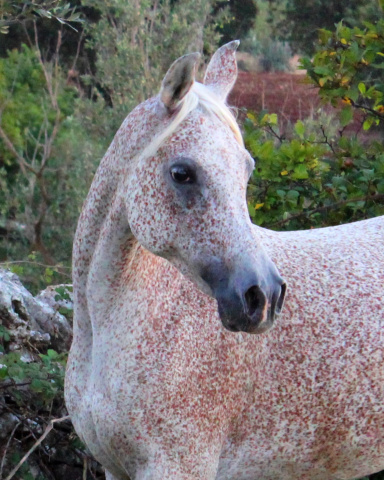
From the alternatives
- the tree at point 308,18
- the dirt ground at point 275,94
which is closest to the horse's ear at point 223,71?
the dirt ground at point 275,94

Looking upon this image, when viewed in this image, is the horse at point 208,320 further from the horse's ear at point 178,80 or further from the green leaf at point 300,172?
the green leaf at point 300,172

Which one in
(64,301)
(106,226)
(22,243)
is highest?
(106,226)

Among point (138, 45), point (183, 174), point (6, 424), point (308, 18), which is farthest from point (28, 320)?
point (308, 18)

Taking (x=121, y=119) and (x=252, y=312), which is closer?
(x=252, y=312)

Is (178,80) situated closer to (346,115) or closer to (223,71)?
(223,71)

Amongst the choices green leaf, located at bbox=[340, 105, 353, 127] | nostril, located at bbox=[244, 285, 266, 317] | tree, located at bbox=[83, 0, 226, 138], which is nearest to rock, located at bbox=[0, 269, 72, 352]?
green leaf, located at bbox=[340, 105, 353, 127]

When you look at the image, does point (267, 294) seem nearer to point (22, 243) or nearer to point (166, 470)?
point (166, 470)

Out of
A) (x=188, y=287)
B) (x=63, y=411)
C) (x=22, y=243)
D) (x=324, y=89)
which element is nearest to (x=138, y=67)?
(x=22, y=243)

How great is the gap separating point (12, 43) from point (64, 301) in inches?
632

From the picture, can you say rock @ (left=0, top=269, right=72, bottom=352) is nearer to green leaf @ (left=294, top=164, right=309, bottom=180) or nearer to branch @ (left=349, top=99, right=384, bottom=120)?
green leaf @ (left=294, top=164, right=309, bottom=180)

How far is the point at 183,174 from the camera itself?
6.71 feet

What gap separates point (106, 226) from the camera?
2314mm

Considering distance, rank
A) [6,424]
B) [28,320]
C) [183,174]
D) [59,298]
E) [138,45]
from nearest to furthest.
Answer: [183,174]
[6,424]
[28,320]
[59,298]
[138,45]

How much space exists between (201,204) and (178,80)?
1.11ft
